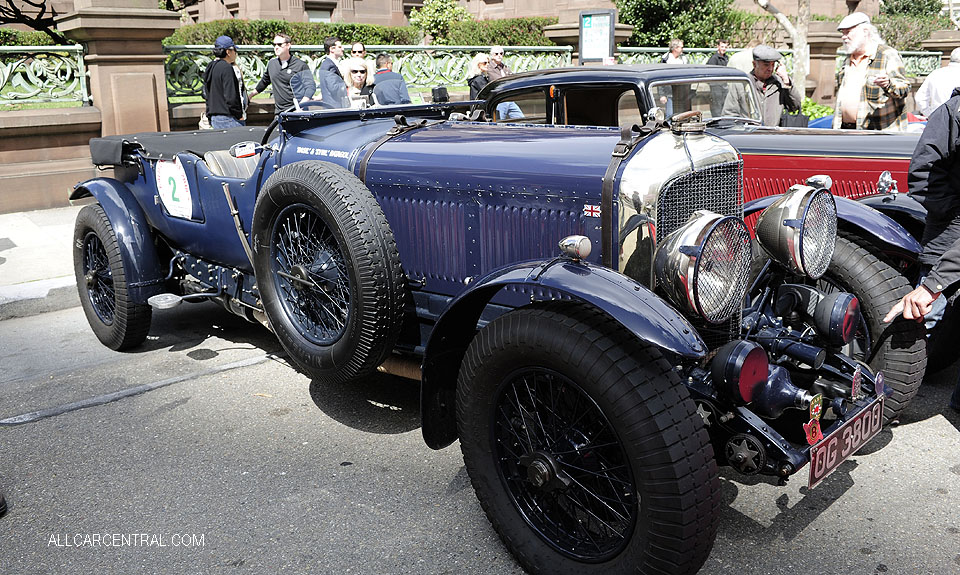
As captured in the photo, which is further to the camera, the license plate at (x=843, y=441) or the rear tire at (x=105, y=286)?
the rear tire at (x=105, y=286)

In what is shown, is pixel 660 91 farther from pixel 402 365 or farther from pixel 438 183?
pixel 402 365

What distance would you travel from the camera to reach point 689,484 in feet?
7.76

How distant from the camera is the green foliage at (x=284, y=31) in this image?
17.9 meters

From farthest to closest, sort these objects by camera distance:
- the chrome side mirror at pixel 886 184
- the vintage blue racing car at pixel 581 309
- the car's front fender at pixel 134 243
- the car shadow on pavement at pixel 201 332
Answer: the car shadow on pavement at pixel 201 332, the car's front fender at pixel 134 243, the chrome side mirror at pixel 886 184, the vintage blue racing car at pixel 581 309

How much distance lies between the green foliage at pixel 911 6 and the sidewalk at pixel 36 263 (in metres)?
39.5

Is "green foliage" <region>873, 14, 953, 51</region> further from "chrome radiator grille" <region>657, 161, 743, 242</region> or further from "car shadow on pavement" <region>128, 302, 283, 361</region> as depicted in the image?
"chrome radiator grille" <region>657, 161, 743, 242</region>

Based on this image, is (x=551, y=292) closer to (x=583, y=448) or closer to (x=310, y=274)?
(x=583, y=448)

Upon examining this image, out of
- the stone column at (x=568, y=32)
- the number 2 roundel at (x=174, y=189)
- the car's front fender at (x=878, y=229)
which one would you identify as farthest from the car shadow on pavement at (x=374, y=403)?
the stone column at (x=568, y=32)

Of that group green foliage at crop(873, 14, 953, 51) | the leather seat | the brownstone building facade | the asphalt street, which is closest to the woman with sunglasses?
the leather seat

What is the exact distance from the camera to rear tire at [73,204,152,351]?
16.3 ft

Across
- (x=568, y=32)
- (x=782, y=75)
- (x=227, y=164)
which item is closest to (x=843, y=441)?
(x=227, y=164)

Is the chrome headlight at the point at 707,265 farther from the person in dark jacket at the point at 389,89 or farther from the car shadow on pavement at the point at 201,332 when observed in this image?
the person in dark jacket at the point at 389,89

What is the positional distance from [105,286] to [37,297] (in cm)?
131

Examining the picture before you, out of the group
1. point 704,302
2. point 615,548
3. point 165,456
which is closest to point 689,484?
point 615,548
